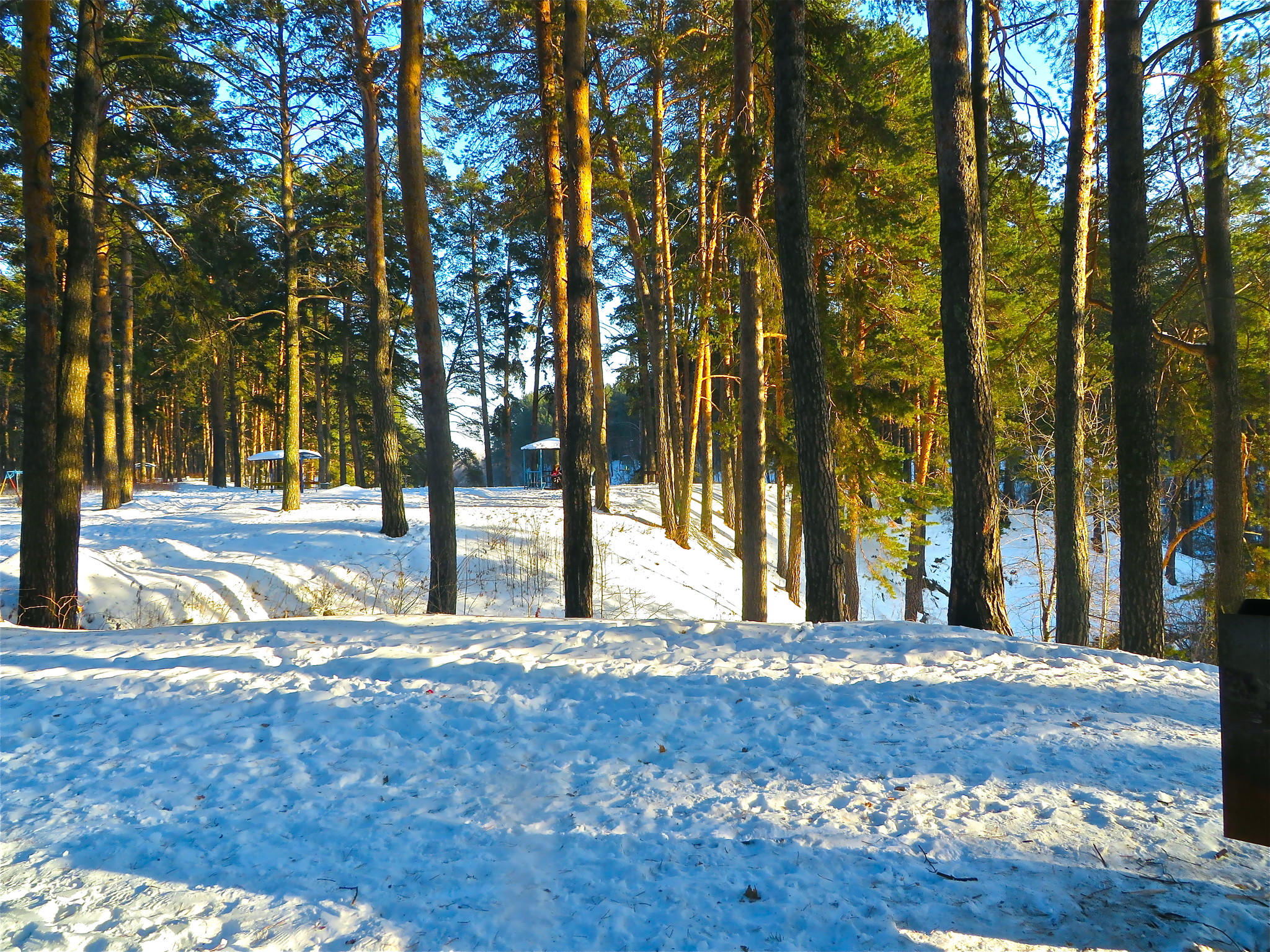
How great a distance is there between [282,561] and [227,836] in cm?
855

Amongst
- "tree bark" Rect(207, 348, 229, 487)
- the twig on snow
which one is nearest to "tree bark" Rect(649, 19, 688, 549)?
the twig on snow

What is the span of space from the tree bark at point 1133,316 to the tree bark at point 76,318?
10.9 metres

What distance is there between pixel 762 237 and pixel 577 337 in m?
2.55

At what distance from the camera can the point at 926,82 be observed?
1292 cm

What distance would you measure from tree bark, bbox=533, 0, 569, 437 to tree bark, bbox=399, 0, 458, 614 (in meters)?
1.78

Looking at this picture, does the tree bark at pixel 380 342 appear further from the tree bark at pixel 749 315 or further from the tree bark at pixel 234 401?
the tree bark at pixel 234 401

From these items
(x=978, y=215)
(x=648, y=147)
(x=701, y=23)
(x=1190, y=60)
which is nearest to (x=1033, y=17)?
(x=1190, y=60)

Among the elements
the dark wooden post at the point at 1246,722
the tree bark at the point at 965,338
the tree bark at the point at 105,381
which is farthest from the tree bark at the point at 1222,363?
the tree bark at the point at 105,381

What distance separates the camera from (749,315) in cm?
949

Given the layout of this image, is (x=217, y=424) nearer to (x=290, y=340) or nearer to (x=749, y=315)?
(x=290, y=340)

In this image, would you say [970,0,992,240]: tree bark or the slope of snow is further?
the slope of snow

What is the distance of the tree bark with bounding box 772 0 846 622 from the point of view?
279 inches

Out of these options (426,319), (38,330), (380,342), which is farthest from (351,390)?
(38,330)

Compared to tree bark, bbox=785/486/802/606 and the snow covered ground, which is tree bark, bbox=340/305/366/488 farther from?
tree bark, bbox=785/486/802/606
